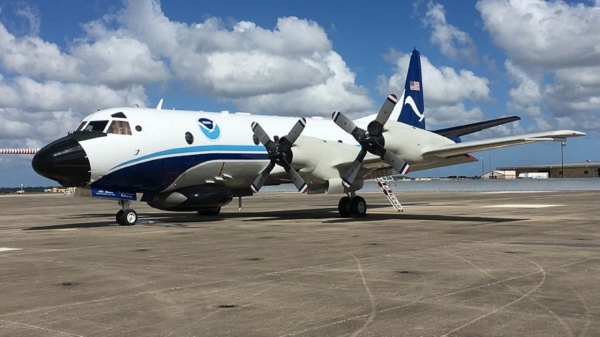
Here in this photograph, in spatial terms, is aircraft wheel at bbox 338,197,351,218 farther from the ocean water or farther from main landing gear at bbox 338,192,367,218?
the ocean water

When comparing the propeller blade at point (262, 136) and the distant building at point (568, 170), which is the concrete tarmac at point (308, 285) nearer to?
the propeller blade at point (262, 136)

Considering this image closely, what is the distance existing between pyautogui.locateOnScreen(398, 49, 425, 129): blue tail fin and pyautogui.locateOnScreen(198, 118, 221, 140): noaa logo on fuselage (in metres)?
9.84

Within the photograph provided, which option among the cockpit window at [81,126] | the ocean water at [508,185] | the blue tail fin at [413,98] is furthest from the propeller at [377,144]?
the ocean water at [508,185]

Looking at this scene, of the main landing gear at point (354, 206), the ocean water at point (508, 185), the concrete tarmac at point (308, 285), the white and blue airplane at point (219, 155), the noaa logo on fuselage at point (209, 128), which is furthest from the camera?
the ocean water at point (508, 185)

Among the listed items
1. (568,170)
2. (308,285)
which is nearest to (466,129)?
(308,285)

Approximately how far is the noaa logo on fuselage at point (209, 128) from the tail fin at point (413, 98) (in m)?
9.84

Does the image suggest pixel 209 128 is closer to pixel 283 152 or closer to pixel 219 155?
pixel 219 155

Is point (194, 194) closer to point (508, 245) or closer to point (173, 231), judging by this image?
point (173, 231)

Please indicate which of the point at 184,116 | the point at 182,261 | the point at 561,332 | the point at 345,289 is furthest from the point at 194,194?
the point at 561,332

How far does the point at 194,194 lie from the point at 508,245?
12064mm

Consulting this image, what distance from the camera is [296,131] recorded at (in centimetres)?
2170

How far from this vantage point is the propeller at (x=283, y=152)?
21.7 meters

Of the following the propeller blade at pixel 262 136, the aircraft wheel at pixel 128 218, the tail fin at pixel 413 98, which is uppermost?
the tail fin at pixel 413 98

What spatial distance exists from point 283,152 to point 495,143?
300 inches
